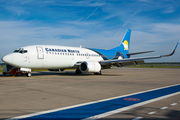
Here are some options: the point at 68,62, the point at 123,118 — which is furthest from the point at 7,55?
the point at 123,118

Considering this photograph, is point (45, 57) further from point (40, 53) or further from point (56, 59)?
point (56, 59)

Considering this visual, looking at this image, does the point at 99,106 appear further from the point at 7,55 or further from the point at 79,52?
the point at 79,52

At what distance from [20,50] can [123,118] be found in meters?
15.5

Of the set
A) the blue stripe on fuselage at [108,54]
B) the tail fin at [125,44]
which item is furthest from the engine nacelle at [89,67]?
the tail fin at [125,44]

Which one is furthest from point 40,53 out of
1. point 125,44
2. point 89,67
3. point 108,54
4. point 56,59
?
point 125,44

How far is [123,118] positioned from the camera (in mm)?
4559

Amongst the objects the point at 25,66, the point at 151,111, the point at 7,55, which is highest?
the point at 7,55

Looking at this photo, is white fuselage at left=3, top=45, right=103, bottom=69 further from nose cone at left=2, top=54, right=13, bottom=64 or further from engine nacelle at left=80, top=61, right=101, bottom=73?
engine nacelle at left=80, top=61, right=101, bottom=73

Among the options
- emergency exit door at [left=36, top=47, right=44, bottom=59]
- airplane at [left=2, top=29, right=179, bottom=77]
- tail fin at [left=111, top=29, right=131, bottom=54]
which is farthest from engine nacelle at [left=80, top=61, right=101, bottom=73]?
tail fin at [left=111, top=29, right=131, bottom=54]

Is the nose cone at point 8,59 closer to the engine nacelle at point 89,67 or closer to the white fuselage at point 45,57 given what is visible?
the white fuselage at point 45,57

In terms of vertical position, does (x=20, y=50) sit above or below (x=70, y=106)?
above

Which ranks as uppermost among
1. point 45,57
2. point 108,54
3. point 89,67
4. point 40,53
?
point 108,54

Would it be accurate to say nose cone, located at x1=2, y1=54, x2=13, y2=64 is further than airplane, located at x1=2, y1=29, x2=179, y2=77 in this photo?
No

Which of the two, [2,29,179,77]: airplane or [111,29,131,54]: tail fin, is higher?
[111,29,131,54]: tail fin
